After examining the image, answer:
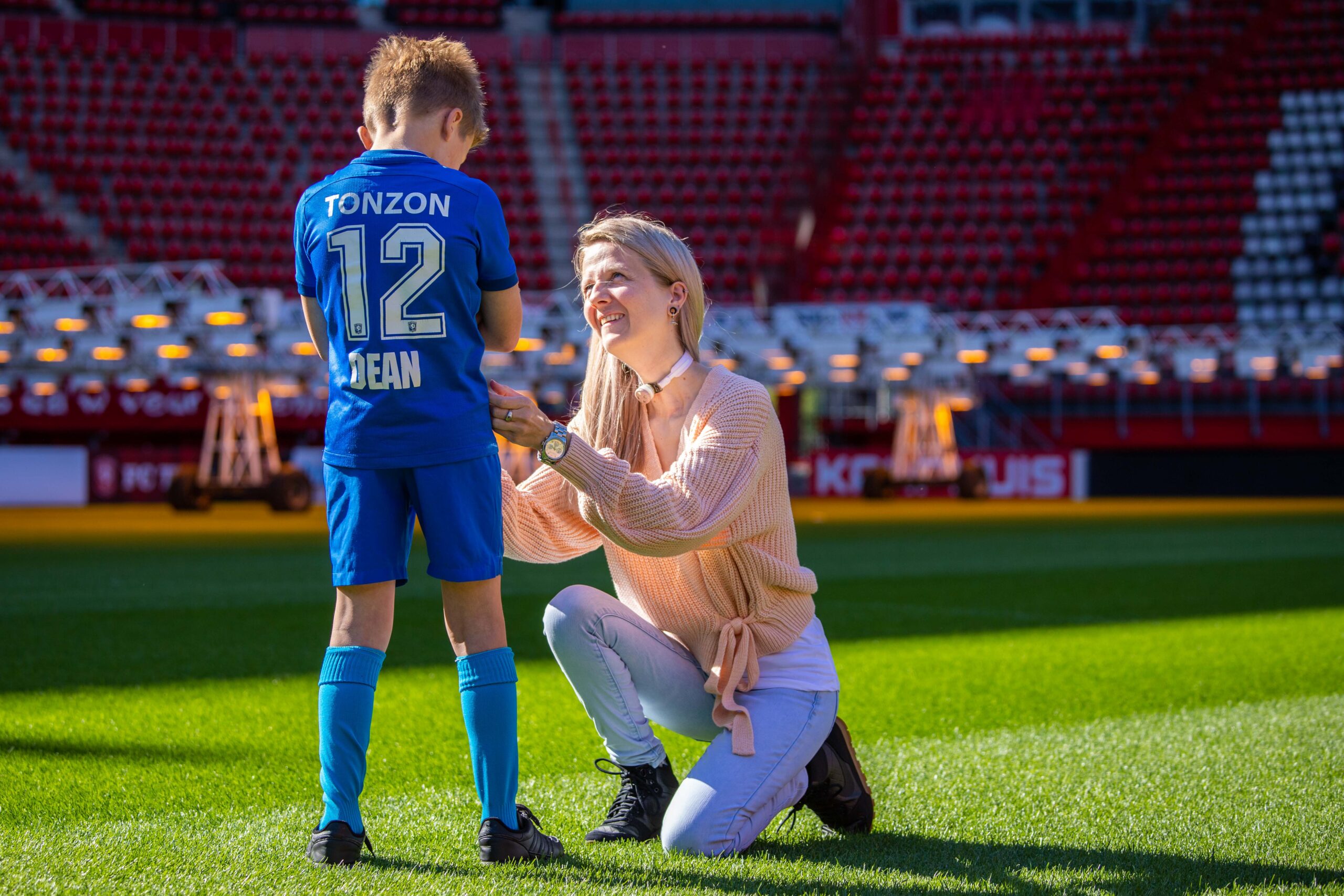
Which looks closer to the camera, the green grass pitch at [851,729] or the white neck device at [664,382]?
the green grass pitch at [851,729]

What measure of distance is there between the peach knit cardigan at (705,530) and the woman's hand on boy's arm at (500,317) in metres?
0.33

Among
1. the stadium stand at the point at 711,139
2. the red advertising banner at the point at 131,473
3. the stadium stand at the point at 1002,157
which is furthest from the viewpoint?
the stadium stand at the point at 711,139

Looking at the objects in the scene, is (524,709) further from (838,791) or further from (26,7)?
(26,7)

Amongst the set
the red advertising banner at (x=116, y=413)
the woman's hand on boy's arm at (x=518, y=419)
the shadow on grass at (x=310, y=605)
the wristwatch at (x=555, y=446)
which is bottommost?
the red advertising banner at (x=116, y=413)

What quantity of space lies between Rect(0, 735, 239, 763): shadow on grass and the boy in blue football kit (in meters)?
1.25

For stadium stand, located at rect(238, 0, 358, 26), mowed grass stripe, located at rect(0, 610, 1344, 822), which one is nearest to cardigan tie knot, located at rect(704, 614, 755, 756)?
mowed grass stripe, located at rect(0, 610, 1344, 822)

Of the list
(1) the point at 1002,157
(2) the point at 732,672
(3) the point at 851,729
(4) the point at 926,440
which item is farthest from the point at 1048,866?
(1) the point at 1002,157

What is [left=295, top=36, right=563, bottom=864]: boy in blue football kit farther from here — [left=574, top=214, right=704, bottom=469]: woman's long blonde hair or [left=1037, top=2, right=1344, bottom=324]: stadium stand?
[left=1037, top=2, right=1344, bottom=324]: stadium stand

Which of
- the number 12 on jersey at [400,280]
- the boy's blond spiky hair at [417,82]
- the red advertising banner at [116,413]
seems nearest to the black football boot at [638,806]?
the number 12 on jersey at [400,280]

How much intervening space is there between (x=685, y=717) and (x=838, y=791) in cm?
41

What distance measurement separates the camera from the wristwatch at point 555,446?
107 inches

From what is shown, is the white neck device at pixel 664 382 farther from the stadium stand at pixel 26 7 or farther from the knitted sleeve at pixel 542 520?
the stadium stand at pixel 26 7

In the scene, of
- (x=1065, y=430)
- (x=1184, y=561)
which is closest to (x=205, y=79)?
(x=1065, y=430)

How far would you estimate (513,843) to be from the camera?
2.77 m
